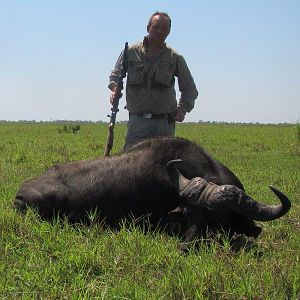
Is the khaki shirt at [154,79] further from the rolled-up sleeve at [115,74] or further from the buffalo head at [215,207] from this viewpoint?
the buffalo head at [215,207]

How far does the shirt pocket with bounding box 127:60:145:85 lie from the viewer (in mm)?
6969

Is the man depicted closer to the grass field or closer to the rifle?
the rifle

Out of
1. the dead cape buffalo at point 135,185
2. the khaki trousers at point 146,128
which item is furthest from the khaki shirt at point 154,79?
the dead cape buffalo at point 135,185

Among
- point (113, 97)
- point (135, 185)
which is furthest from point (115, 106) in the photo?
point (135, 185)

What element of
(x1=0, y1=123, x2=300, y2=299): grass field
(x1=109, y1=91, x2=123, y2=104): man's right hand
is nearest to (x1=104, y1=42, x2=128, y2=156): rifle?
(x1=109, y1=91, x2=123, y2=104): man's right hand

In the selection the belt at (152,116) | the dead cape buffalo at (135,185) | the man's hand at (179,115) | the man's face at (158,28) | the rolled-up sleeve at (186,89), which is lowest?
the dead cape buffalo at (135,185)

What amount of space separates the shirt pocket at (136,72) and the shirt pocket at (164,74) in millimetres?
200

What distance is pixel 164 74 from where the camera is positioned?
6898mm

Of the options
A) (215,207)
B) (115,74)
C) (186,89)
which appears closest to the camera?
(215,207)

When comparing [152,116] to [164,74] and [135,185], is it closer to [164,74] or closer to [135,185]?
[164,74]

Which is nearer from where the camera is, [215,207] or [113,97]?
[215,207]

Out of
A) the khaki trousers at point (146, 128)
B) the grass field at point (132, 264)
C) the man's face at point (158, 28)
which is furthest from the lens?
the khaki trousers at point (146, 128)

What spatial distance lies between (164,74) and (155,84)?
0.17 meters

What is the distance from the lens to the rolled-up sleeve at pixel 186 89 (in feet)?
23.4
